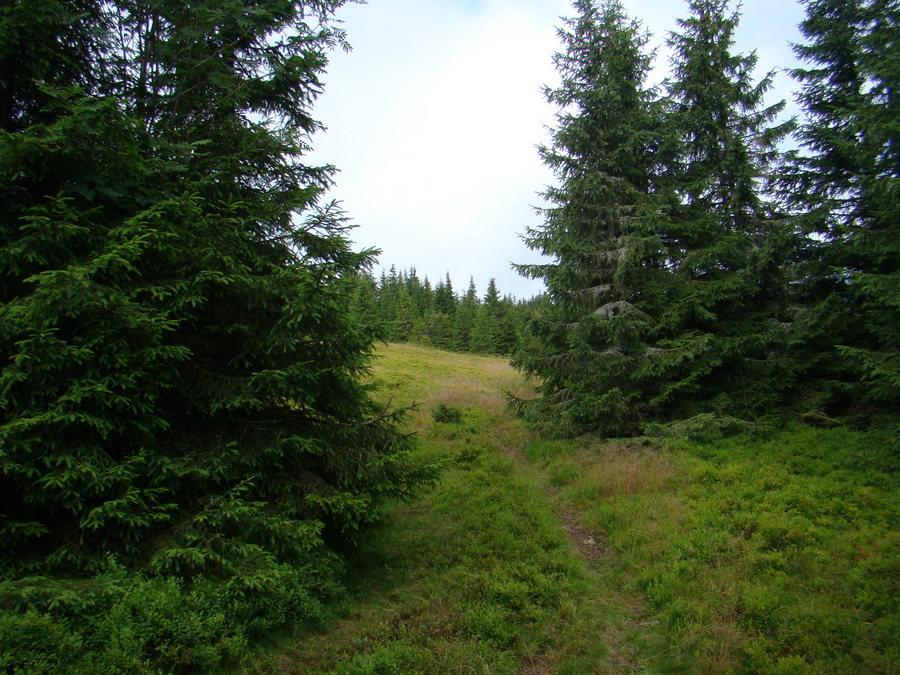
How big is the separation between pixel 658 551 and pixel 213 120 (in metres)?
10.1

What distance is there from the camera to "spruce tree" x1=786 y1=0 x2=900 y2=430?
9.30 meters

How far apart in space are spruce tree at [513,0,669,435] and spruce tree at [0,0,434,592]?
8.29 meters

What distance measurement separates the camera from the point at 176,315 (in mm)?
5090

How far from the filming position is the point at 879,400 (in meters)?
10.7

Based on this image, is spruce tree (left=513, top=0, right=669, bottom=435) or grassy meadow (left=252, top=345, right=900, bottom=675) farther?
spruce tree (left=513, top=0, right=669, bottom=435)

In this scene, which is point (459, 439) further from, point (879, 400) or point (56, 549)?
point (879, 400)

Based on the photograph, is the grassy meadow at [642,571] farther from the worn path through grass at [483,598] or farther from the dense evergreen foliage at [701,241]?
the dense evergreen foliage at [701,241]

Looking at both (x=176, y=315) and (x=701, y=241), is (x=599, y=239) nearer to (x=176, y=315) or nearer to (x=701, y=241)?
(x=701, y=241)

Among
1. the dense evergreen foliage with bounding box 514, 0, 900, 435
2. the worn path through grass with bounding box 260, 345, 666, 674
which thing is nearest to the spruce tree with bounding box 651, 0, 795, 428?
the dense evergreen foliage with bounding box 514, 0, 900, 435

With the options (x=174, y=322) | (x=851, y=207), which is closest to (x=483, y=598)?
(x=174, y=322)

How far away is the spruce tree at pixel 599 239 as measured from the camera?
12680mm

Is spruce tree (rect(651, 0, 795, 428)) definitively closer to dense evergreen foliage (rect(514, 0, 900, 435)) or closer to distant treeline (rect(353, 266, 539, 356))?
dense evergreen foliage (rect(514, 0, 900, 435))

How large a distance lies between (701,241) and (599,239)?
336 centimetres

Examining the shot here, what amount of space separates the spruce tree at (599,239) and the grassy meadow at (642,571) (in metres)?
2.86
